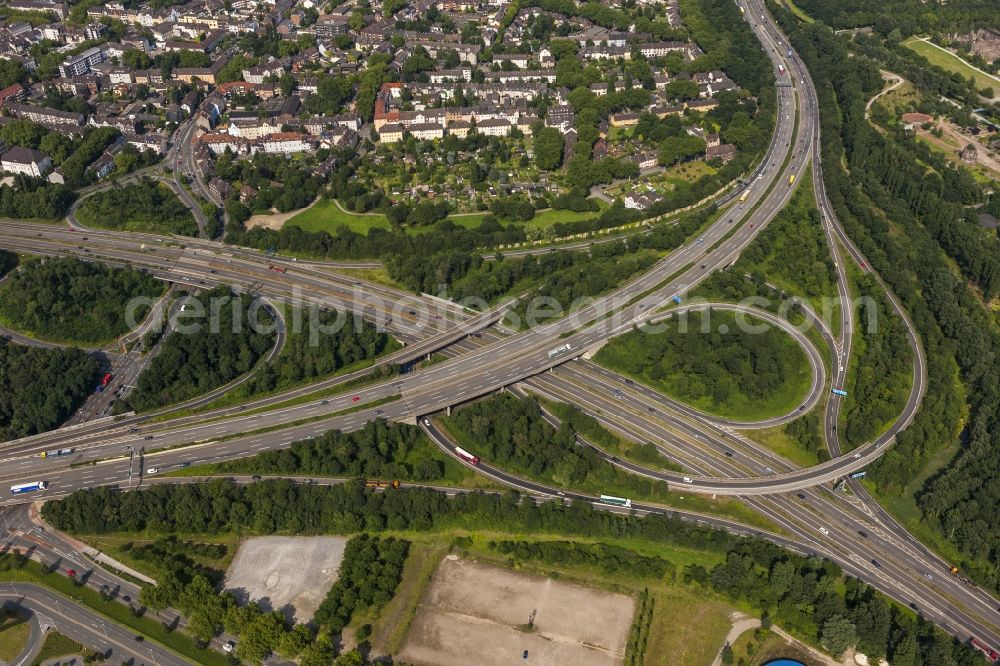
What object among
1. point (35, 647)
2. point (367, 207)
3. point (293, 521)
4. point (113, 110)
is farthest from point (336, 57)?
point (35, 647)

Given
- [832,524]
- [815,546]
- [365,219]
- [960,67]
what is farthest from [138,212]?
[960,67]

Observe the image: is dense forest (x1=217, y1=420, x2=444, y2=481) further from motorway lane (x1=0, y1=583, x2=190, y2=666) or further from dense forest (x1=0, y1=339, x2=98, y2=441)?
dense forest (x1=0, y1=339, x2=98, y2=441)

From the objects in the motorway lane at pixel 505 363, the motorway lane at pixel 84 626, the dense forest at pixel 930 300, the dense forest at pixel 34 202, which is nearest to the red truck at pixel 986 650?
the dense forest at pixel 930 300

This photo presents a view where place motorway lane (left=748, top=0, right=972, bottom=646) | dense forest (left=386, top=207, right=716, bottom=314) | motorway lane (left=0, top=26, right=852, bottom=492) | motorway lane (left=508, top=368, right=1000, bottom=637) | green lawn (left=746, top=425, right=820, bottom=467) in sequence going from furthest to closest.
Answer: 1. dense forest (left=386, top=207, right=716, bottom=314)
2. motorway lane (left=0, top=26, right=852, bottom=492)
3. green lawn (left=746, top=425, right=820, bottom=467)
4. motorway lane (left=748, top=0, right=972, bottom=646)
5. motorway lane (left=508, top=368, right=1000, bottom=637)

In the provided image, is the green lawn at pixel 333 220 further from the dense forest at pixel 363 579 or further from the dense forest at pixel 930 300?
the dense forest at pixel 930 300

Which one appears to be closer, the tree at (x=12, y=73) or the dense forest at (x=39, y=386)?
the dense forest at (x=39, y=386)

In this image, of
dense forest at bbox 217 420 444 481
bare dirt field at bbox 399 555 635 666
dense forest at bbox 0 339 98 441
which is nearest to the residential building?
dense forest at bbox 0 339 98 441

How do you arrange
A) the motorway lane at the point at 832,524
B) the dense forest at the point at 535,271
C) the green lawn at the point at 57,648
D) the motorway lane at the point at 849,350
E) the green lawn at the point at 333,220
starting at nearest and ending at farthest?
the green lawn at the point at 57,648
the motorway lane at the point at 832,524
the motorway lane at the point at 849,350
the dense forest at the point at 535,271
the green lawn at the point at 333,220

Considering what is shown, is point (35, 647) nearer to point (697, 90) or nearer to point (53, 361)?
point (53, 361)
